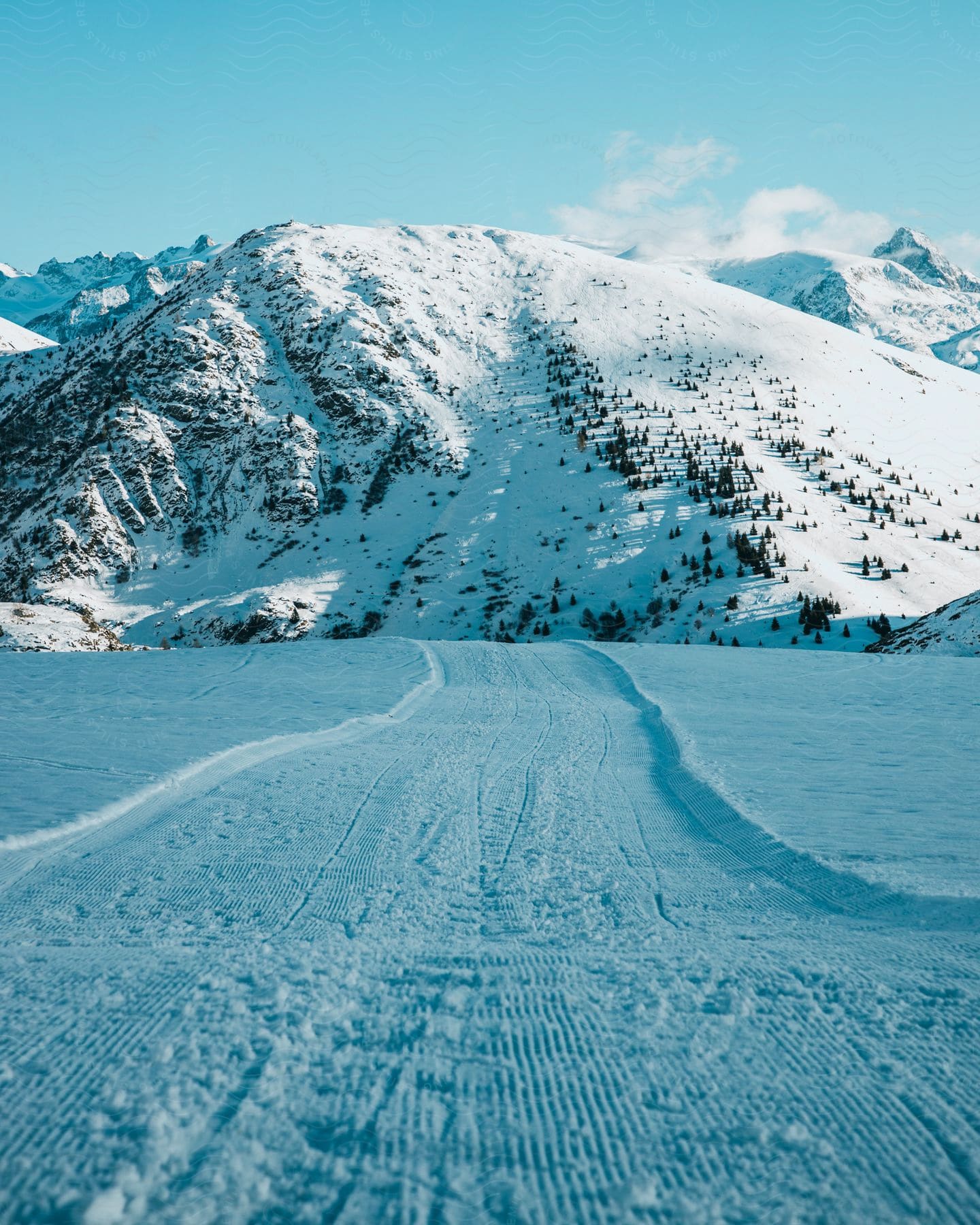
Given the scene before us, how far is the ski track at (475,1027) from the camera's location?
6.74 ft


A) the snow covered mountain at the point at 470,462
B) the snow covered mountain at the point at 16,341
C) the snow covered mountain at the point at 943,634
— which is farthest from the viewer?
the snow covered mountain at the point at 16,341

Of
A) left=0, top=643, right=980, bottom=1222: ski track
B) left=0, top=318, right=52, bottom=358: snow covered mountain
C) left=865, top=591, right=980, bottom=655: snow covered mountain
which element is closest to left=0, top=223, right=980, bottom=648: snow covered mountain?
left=865, top=591, right=980, bottom=655: snow covered mountain

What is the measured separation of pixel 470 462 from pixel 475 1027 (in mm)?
48750

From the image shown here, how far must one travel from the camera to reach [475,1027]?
280 cm

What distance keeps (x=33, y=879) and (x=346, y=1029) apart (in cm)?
281

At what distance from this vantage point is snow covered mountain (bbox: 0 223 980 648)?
32188 millimetres

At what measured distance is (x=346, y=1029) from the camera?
2756 millimetres

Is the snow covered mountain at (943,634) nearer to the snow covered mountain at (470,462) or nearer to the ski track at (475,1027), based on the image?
the snow covered mountain at (470,462)

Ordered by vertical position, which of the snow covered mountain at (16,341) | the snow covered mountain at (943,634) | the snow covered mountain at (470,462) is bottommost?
the snow covered mountain at (943,634)

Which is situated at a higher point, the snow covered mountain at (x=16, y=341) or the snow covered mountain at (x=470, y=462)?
the snow covered mountain at (x=16, y=341)

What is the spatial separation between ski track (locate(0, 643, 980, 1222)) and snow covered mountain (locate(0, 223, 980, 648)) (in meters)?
20.9

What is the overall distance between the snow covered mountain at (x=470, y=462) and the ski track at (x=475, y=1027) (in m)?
20.9

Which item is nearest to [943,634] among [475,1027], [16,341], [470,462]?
[475,1027]

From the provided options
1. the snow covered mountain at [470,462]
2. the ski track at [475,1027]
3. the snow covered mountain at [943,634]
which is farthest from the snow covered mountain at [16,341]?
the ski track at [475,1027]
